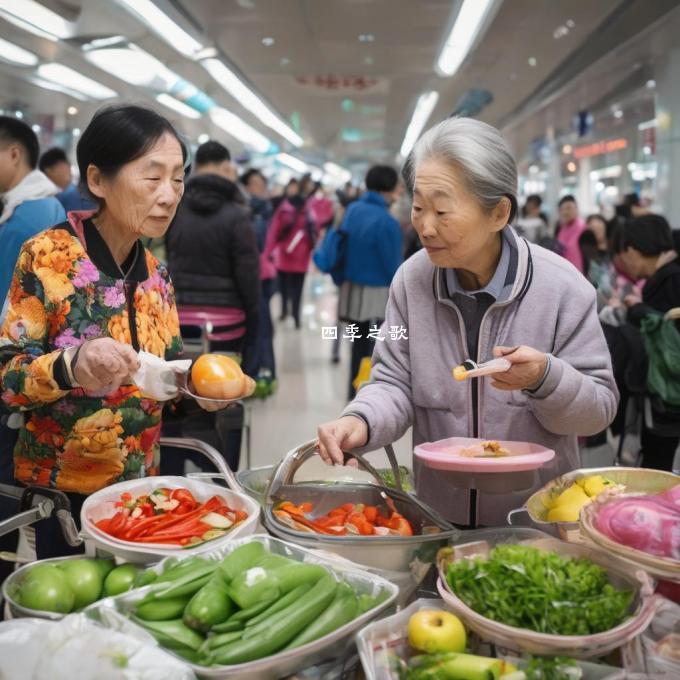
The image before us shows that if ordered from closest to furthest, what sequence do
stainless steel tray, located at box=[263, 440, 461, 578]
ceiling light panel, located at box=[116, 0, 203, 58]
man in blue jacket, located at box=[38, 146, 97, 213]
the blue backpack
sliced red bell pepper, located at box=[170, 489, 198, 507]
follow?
stainless steel tray, located at box=[263, 440, 461, 578], sliced red bell pepper, located at box=[170, 489, 198, 507], the blue backpack, ceiling light panel, located at box=[116, 0, 203, 58], man in blue jacket, located at box=[38, 146, 97, 213]

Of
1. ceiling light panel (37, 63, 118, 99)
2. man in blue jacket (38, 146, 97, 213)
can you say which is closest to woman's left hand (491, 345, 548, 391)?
ceiling light panel (37, 63, 118, 99)

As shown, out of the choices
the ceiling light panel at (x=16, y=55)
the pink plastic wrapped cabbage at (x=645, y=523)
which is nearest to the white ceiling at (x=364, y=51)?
the ceiling light panel at (x=16, y=55)

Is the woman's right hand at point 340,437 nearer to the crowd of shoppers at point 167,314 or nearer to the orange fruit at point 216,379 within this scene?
the crowd of shoppers at point 167,314

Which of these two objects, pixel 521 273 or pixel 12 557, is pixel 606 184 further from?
pixel 12 557

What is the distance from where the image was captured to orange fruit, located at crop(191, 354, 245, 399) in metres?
1.60

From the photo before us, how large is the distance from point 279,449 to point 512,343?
6.61 feet

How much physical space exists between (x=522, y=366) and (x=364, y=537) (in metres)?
0.45

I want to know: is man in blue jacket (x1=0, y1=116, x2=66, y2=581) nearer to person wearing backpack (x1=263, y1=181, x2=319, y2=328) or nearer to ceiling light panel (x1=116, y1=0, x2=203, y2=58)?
ceiling light panel (x1=116, y1=0, x2=203, y2=58)

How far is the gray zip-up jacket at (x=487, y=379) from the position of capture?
1.70m

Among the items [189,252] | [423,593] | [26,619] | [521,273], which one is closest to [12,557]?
[26,619]

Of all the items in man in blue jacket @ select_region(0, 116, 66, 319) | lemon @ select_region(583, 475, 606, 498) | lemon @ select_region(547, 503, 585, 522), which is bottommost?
lemon @ select_region(547, 503, 585, 522)

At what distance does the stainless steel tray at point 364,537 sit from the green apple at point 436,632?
Answer: 0.17 m

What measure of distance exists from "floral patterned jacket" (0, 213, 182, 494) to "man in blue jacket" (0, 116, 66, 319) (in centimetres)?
65

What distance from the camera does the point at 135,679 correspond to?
107 cm
